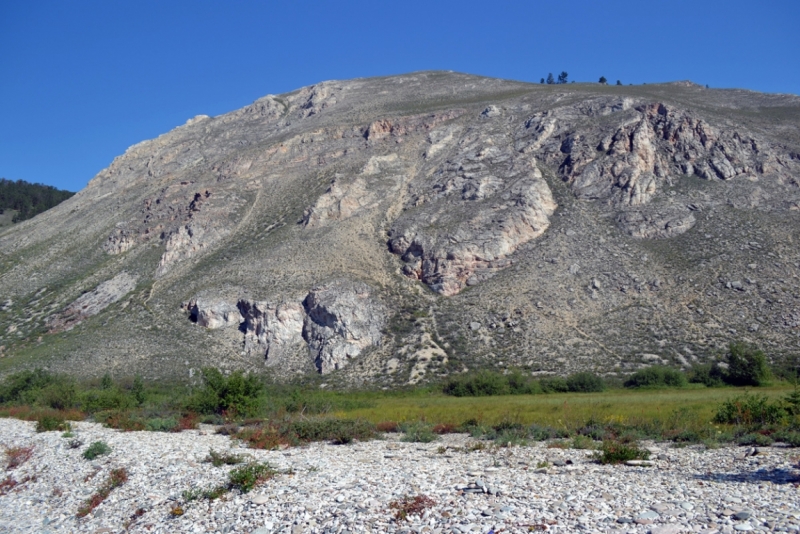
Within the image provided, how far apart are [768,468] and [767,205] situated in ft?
160

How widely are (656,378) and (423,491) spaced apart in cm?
3051

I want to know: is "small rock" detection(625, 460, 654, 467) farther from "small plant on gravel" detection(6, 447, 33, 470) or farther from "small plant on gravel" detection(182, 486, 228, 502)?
"small plant on gravel" detection(6, 447, 33, 470)

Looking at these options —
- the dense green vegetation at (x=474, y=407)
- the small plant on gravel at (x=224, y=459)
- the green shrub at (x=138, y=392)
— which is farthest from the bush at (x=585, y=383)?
the green shrub at (x=138, y=392)

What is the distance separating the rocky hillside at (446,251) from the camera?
44.7m

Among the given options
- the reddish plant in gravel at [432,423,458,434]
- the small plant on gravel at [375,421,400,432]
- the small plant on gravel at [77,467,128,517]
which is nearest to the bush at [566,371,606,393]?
the reddish plant in gravel at [432,423,458,434]

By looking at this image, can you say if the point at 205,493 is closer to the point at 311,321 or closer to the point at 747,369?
the point at 311,321

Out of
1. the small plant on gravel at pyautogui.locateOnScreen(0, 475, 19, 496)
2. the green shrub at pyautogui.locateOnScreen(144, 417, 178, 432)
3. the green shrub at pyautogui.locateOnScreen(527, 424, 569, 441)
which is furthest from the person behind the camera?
the green shrub at pyautogui.locateOnScreen(144, 417, 178, 432)

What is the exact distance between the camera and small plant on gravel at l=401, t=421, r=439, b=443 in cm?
2084

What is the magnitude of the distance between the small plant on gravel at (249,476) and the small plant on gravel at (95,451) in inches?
299

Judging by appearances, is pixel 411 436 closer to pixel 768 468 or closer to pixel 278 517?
pixel 278 517

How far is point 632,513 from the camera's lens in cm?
1005

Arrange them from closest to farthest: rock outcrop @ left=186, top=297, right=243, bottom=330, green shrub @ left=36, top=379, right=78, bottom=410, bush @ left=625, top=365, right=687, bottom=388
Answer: green shrub @ left=36, top=379, right=78, bottom=410 → bush @ left=625, top=365, right=687, bottom=388 → rock outcrop @ left=186, top=297, right=243, bottom=330

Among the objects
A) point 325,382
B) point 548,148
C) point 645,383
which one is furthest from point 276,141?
point 645,383

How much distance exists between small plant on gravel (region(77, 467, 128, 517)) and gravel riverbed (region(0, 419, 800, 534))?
24 cm
